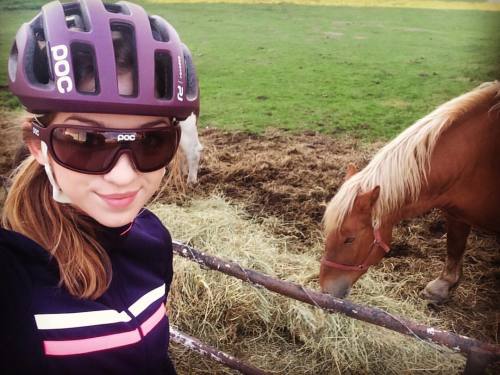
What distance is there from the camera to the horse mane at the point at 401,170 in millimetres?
2119

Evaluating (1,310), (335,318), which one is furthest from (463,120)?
(1,310)

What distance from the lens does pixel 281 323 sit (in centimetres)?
234

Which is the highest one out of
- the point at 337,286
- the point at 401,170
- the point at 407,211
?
the point at 401,170

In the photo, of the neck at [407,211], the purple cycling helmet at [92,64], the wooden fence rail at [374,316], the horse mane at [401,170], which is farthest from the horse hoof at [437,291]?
the purple cycling helmet at [92,64]

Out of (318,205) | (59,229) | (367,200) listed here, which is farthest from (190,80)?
(318,205)

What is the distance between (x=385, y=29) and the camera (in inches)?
136

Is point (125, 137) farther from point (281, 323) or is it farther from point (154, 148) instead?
point (281, 323)

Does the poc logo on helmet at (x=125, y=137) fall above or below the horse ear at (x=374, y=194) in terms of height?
above

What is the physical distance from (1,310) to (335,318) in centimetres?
184

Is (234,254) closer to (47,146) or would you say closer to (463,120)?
(463,120)

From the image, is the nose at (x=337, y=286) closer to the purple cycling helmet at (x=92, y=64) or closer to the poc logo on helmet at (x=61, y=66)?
the purple cycling helmet at (x=92, y=64)

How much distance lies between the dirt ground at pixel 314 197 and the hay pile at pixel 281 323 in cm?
26

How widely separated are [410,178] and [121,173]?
5.62ft

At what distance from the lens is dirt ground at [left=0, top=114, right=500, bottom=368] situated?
2.61m
